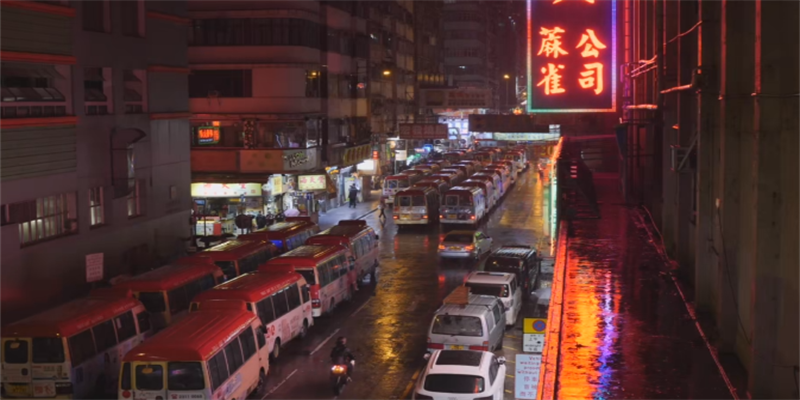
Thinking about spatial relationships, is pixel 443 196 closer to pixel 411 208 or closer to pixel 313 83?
pixel 411 208

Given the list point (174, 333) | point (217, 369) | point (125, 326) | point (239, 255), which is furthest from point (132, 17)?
point (217, 369)

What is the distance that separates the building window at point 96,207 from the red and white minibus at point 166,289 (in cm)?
417

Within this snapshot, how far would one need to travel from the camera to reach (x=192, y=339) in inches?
677

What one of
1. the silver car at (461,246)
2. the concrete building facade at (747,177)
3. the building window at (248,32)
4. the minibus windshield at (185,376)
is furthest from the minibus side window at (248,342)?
the building window at (248,32)

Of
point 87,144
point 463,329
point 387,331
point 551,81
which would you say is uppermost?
point 551,81

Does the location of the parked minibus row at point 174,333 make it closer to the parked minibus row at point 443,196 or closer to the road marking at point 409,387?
the road marking at point 409,387

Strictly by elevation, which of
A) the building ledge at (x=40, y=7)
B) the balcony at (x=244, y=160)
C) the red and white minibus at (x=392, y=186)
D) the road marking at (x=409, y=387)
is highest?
the building ledge at (x=40, y=7)

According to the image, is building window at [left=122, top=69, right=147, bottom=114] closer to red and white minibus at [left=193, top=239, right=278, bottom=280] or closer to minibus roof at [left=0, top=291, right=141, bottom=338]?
red and white minibus at [left=193, top=239, right=278, bottom=280]

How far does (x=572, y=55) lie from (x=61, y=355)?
12.1 m

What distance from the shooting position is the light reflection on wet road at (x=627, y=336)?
30.9 feet

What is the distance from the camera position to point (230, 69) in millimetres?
46219

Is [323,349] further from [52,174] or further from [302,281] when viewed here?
[52,174]

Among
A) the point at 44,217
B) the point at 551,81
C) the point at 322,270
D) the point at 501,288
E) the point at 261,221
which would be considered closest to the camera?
the point at 551,81

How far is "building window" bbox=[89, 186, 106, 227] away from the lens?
2849 centimetres
